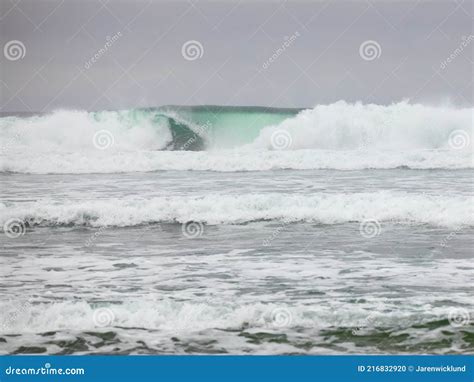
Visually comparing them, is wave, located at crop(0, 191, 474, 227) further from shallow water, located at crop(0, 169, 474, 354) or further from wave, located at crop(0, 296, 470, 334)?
wave, located at crop(0, 296, 470, 334)

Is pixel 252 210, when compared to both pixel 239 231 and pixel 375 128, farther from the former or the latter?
pixel 375 128

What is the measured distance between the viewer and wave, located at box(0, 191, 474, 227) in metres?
7.08

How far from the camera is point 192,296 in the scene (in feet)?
14.8

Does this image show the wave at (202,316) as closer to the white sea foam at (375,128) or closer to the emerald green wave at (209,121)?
the emerald green wave at (209,121)

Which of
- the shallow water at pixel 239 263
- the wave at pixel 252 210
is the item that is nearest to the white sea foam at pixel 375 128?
the shallow water at pixel 239 263

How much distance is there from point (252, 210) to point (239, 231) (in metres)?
0.75

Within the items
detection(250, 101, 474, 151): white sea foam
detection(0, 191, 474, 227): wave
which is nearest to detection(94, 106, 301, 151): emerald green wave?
detection(250, 101, 474, 151): white sea foam

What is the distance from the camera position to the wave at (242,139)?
29.9ft

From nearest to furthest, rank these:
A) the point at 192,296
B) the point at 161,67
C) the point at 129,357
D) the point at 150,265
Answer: the point at 129,357 → the point at 192,296 → the point at 150,265 → the point at 161,67

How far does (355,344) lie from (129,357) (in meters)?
1.23

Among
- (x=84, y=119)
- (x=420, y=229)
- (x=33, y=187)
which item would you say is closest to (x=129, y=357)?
(x=420, y=229)

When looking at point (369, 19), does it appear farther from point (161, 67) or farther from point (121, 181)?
point (121, 181)

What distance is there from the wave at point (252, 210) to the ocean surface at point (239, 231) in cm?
2

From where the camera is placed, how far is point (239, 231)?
6.62m
